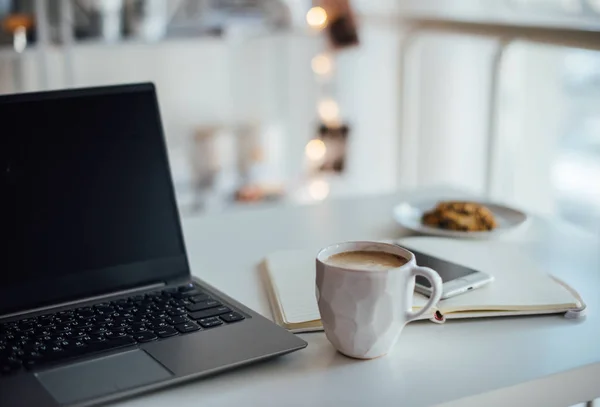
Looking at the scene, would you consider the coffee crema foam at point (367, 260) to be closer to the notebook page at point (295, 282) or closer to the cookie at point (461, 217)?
the notebook page at point (295, 282)

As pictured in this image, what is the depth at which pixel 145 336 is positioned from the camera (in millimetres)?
669

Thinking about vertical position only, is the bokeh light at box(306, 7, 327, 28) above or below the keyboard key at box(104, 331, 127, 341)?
above

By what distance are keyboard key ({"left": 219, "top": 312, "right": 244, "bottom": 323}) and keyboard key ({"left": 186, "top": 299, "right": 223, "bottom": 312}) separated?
3 centimetres

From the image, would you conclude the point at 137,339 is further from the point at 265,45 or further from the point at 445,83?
the point at 265,45

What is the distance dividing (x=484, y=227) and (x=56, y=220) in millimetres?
519

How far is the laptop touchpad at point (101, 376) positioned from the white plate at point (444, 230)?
0.47 metres

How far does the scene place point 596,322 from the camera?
28.9 inches

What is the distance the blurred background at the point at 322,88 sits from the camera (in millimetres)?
2129

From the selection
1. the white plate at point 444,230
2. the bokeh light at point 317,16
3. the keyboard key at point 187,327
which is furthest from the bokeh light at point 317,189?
the keyboard key at point 187,327

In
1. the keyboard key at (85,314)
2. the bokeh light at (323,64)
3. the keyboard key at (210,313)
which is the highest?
the bokeh light at (323,64)

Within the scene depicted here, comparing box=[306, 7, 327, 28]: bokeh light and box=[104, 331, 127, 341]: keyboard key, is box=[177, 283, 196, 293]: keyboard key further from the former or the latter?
box=[306, 7, 327, 28]: bokeh light

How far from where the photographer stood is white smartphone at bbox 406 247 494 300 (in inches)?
30.0

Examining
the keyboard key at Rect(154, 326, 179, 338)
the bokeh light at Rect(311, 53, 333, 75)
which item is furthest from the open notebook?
the bokeh light at Rect(311, 53, 333, 75)

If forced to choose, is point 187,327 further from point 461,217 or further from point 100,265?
point 461,217
